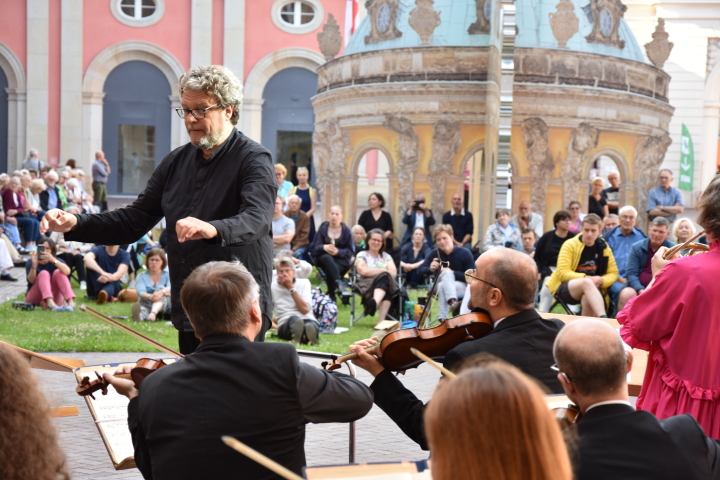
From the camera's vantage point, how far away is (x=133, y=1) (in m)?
27.8

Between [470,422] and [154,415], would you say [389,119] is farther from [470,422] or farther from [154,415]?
[470,422]

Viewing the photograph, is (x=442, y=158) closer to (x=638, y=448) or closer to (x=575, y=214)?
(x=575, y=214)

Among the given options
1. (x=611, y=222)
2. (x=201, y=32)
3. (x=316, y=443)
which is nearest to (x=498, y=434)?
(x=316, y=443)

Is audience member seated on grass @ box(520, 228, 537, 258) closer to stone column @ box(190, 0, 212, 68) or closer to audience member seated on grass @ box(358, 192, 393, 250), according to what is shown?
audience member seated on grass @ box(358, 192, 393, 250)

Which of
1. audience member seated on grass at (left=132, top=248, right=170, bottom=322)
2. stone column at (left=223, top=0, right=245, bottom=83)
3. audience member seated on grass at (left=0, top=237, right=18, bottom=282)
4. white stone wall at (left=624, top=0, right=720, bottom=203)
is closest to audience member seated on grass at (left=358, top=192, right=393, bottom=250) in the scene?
audience member seated on grass at (left=132, top=248, right=170, bottom=322)

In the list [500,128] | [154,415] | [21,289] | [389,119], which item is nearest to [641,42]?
[500,128]

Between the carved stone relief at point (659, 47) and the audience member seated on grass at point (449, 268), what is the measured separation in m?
5.67

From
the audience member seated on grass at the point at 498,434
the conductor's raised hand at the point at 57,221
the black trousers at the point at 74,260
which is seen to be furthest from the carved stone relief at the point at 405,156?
the audience member seated on grass at the point at 498,434

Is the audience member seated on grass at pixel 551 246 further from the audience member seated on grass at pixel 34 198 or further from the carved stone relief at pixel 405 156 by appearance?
the audience member seated on grass at pixel 34 198

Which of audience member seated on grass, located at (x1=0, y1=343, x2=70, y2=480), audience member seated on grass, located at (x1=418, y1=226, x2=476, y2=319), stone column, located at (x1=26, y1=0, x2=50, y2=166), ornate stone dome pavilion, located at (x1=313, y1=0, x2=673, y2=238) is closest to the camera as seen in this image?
audience member seated on grass, located at (x1=0, y1=343, x2=70, y2=480)

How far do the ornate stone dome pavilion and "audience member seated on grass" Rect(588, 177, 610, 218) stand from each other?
0.50 ft

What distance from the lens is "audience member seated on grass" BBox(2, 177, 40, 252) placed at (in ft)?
51.1

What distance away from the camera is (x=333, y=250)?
12.2 metres

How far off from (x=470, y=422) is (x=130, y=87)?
2798 cm
